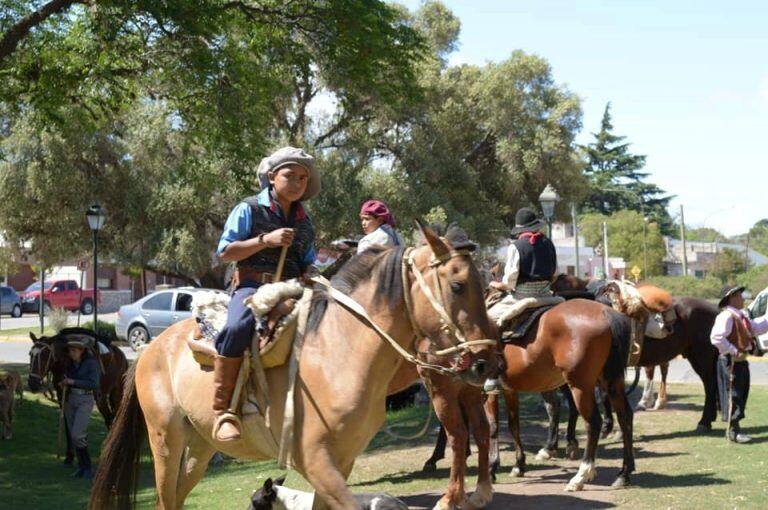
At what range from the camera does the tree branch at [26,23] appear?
1391 cm

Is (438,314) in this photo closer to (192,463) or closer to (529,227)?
(192,463)

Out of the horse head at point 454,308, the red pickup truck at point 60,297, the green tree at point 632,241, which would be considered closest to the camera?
the horse head at point 454,308

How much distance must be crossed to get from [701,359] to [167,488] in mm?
9869

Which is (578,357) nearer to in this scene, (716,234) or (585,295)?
(585,295)

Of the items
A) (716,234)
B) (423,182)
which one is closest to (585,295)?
(423,182)

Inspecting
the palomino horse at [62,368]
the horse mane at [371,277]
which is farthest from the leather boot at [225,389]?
the palomino horse at [62,368]

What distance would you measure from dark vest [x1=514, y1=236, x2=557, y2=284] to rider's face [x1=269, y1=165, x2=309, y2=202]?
495cm

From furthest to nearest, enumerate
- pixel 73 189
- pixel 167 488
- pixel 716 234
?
pixel 716 234 < pixel 73 189 < pixel 167 488

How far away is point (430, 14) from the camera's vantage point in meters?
35.2

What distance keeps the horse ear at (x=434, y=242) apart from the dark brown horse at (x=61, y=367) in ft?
30.8

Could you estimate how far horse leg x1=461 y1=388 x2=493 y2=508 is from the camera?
838 cm

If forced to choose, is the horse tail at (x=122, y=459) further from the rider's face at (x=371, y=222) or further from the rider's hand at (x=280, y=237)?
the rider's face at (x=371, y=222)

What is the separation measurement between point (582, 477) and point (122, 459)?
4760mm

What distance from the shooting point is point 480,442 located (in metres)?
8.53
